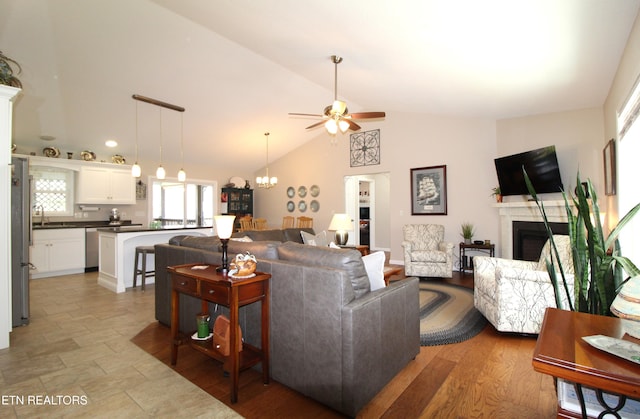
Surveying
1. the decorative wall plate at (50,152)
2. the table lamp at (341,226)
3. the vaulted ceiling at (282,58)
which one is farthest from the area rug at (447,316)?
the decorative wall plate at (50,152)

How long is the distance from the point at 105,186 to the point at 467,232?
7.12m

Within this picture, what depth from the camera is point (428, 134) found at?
6.07 m

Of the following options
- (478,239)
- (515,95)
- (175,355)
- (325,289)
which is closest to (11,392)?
(175,355)

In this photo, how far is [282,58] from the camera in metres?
4.36

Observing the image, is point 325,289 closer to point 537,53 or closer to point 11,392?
point 11,392

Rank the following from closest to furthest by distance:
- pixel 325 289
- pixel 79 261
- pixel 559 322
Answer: pixel 559 322, pixel 325 289, pixel 79 261

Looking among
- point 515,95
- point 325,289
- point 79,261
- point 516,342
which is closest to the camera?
point 325,289

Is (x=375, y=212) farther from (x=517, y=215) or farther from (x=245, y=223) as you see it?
(x=517, y=215)

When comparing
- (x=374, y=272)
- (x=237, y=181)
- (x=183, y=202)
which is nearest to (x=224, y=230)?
(x=374, y=272)

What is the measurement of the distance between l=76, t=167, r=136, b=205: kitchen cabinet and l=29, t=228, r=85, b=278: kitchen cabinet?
73 cm

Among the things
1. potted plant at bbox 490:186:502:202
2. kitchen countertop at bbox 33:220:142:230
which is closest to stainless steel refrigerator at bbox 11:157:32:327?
kitchen countertop at bbox 33:220:142:230

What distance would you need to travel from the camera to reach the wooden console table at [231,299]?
1837mm

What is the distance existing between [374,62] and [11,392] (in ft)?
14.4

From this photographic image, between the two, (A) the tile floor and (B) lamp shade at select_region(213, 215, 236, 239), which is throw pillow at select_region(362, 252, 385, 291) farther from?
(A) the tile floor
